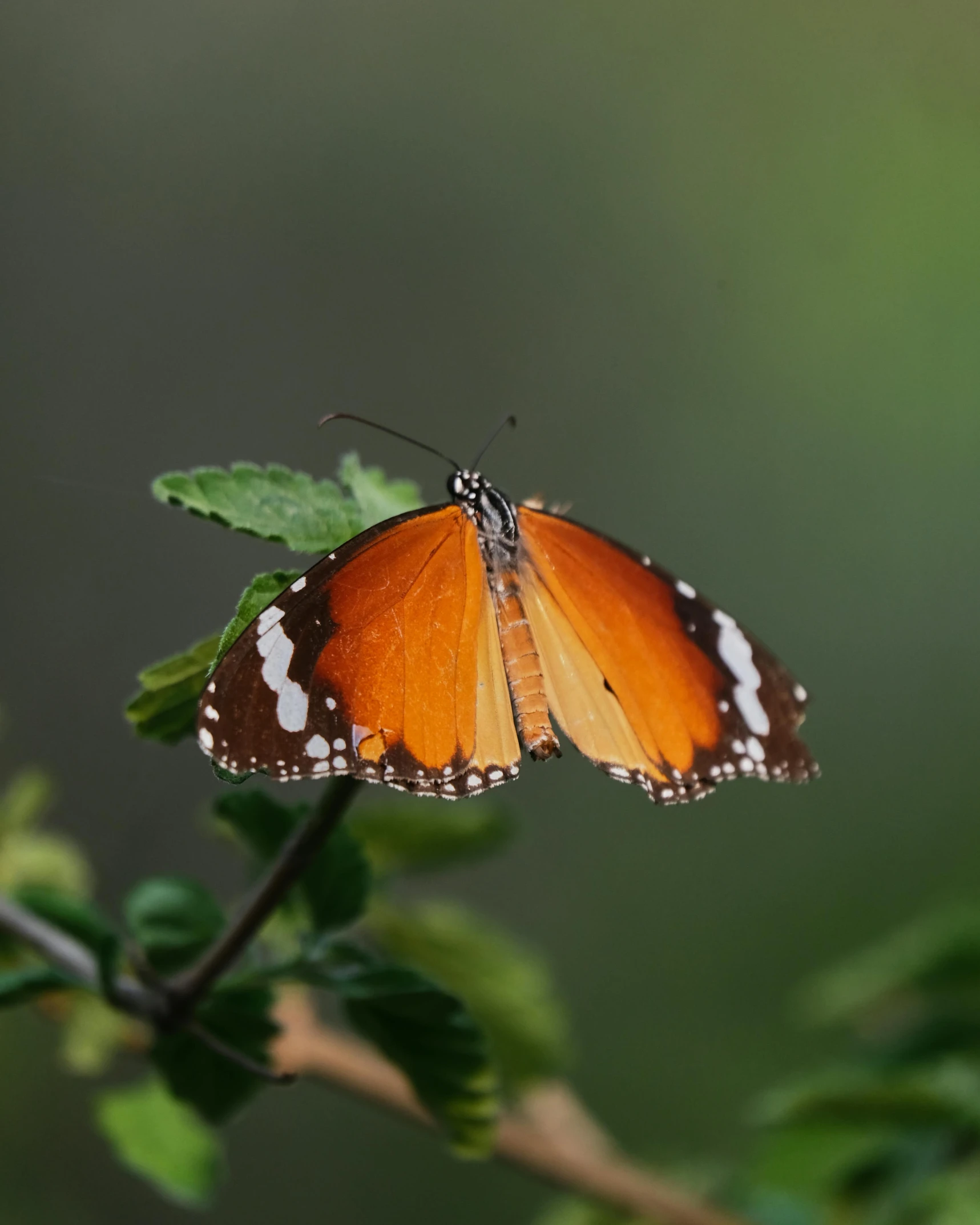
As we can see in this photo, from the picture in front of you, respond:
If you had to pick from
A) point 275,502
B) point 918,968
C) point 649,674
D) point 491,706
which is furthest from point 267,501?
point 918,968

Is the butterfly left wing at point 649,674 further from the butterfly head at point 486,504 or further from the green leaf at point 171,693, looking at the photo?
the green leaf at point 171,693

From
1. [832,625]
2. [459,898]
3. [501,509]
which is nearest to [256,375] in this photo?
[459,898]

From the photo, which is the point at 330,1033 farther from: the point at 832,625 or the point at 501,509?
the point at 832,625

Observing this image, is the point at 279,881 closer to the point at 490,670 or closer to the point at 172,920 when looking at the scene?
the point at 172,920

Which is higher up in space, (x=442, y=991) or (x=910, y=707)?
(x=910, y=707)

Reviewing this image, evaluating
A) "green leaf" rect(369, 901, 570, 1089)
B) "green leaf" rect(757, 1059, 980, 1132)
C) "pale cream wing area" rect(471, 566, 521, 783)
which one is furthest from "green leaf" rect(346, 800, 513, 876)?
"green leaf" rect(757, 1059, 980, 1132)
